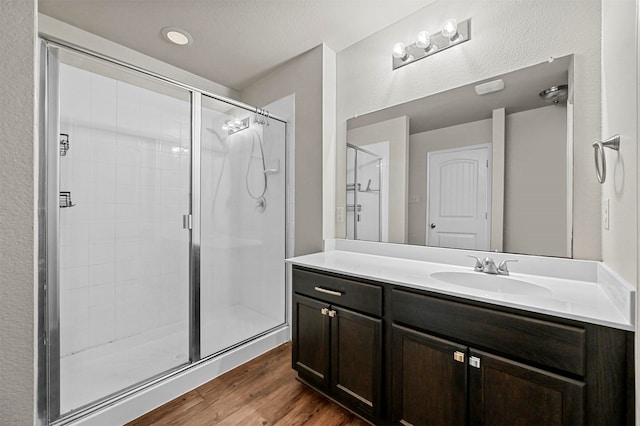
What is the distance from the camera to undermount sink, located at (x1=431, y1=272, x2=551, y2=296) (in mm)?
1265

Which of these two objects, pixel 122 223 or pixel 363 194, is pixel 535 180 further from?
pixel 122 223

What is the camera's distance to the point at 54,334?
1.42 meters

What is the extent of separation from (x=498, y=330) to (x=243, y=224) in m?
2.14

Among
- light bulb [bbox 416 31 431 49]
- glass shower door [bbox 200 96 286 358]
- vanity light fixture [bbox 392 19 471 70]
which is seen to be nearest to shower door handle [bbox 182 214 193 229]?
glass shower door [bbox 200 96 286 358]

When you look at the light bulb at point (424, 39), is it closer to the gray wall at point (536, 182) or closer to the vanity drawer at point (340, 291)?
the gray wall at point (536, 182)

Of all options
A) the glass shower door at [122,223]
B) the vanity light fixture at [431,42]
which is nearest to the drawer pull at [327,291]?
the glass shower door at [122,223]

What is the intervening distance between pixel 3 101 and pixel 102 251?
5.13 feet

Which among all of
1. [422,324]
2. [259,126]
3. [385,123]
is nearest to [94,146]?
[259,126]

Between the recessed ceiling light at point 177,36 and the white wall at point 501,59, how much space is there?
1250 millimetres

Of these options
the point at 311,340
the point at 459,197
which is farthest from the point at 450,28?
the point at 311,340

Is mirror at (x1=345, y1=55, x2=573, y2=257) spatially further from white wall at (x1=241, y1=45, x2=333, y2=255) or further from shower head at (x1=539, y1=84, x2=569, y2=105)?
white wall at (x1=241, y1=45, x2=333, y2=255)

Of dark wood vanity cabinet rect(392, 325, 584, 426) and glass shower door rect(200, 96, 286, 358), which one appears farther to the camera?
glass shower door rect(200, 96, 286, 358)

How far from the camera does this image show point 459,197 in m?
1.67

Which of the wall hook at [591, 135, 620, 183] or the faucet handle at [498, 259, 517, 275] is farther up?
the wall hook at [591, 135, 620, 183]
